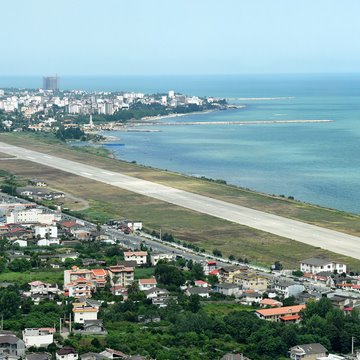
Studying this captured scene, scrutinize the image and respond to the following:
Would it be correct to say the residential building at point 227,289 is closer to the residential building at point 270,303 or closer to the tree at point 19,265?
the residential building at point 270,303

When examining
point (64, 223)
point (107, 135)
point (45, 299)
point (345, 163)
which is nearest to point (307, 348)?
point (45, 299)

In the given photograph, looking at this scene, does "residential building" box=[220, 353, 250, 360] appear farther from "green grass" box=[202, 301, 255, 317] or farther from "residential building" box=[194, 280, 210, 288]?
"residential building" box=[194, 280, 210, 288]

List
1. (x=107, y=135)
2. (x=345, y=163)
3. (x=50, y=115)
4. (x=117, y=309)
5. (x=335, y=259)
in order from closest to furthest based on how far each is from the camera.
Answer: (x=117, y=309) < (x=335, y=259) < (x=345, y=163) < (x=107, y=135) < (x=50, y=115)

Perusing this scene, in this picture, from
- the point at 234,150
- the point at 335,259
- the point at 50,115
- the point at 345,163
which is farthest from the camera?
the point at 50,115

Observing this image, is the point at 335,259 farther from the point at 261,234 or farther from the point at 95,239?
the point at 95,239

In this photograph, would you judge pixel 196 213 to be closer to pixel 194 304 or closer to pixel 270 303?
pixel 270 303

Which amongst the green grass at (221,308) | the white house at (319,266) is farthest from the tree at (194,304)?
the white house at (319,266)

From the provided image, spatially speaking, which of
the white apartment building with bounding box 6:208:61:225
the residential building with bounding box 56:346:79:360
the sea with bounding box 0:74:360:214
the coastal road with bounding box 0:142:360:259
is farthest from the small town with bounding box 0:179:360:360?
the sea with bounding box 0:74:360:214
